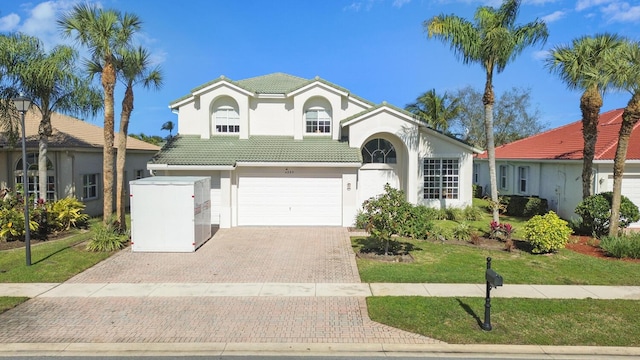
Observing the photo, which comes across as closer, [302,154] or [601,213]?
[601,213]

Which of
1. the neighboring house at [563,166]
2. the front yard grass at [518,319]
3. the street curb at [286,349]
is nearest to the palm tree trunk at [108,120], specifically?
the street curb at [286,349]

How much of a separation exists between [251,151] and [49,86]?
853 cm

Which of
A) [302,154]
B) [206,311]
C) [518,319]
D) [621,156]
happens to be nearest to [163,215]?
[206,311]

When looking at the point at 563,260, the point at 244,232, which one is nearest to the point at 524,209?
the point at 563,260

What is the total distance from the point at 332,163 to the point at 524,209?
34.9ft

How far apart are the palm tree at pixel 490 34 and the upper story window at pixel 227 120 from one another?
32.6 feet

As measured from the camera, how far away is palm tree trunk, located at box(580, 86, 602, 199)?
15.2 m

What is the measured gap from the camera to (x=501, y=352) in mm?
6383

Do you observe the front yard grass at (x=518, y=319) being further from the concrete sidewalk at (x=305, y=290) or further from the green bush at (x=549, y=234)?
the green bush at (x=549, y=234)

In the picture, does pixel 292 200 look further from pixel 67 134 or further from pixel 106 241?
pixel 67 134

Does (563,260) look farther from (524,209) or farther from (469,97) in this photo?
(469,97)

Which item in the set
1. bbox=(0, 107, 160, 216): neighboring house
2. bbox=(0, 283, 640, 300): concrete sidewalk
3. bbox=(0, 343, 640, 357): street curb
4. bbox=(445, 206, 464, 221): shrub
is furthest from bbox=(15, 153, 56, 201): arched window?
bbox=(445, 206, 464, 221): shrub

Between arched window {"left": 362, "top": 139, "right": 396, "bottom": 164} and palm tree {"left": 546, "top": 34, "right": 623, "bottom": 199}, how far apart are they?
7.87 m

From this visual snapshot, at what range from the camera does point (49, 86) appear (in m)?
16.4
